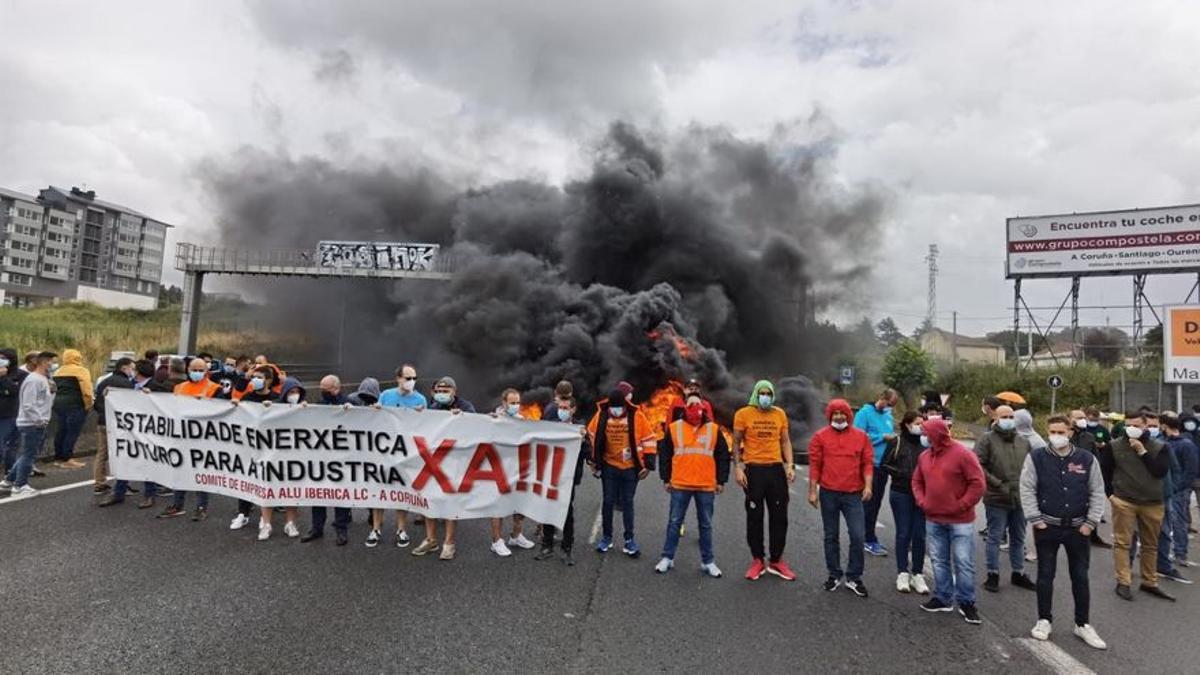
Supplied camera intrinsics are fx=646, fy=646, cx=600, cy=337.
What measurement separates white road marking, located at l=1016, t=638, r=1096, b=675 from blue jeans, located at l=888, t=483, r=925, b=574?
3.95 feet

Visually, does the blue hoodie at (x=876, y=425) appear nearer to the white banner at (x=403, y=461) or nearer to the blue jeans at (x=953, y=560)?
the blue jeans at (x=953, y=560)

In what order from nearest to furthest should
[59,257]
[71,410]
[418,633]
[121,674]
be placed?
[121,674] → [418,633] → [71,410] → [59,257]

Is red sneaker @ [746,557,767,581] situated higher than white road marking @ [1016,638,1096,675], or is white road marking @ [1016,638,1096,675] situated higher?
red sneaker @ [746,557,767,581]

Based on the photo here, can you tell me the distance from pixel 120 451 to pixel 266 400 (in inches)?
66.1

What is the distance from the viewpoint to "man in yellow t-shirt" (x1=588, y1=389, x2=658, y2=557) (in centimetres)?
643

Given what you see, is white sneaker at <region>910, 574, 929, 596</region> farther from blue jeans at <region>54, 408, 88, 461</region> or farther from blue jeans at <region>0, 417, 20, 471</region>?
blue jeans at <region>54, 408, 88, 461</region>

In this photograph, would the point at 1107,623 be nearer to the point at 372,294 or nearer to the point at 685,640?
the point at 685,640

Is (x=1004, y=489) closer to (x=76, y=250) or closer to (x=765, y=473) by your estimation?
(x=765, y=473)

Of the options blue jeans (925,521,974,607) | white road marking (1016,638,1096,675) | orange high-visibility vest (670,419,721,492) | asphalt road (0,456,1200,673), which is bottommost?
asphalt road (0,456,1200,673)

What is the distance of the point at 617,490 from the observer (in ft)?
21.6

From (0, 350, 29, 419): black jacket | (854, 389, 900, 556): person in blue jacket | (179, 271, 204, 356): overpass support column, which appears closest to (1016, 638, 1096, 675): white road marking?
(854, 389, 900, 556): person in blue jacket

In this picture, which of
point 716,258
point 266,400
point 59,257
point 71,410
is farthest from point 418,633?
point 59,257

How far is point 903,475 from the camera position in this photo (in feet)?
20.4

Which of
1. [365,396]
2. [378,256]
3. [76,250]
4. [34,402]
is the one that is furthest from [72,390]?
[76,250]
